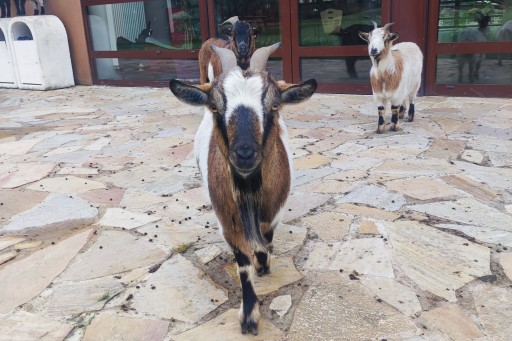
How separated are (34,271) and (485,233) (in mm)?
3049

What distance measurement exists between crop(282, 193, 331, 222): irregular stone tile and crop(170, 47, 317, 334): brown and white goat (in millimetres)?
993

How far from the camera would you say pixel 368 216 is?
363cm

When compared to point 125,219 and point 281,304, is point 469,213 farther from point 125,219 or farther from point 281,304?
point 125,219

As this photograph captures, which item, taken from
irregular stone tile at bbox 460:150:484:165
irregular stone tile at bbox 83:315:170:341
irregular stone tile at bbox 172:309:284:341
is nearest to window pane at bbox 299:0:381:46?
irregular stone tile at bbox 460:150:484:165

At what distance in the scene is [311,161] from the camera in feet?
16.3

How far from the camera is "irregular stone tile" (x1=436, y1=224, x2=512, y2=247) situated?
3.19m

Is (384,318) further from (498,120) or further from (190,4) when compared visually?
(190,4)

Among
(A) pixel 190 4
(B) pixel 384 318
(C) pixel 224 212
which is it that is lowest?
(B) pixel 384 318

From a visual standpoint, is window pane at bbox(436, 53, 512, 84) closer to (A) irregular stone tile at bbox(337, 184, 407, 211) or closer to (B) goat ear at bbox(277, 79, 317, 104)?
(A) irregular stone tile at bbox(337, 184, 407, 211)

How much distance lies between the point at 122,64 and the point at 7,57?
2.76 m

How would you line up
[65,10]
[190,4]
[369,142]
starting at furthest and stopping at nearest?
[65,10] < [190,4] < [369,142]

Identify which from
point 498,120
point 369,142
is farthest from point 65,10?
Answer: point 498,120

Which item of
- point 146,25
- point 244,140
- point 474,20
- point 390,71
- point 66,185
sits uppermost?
point 146,25

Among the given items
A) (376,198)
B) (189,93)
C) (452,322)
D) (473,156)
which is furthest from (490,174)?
(189,93)
